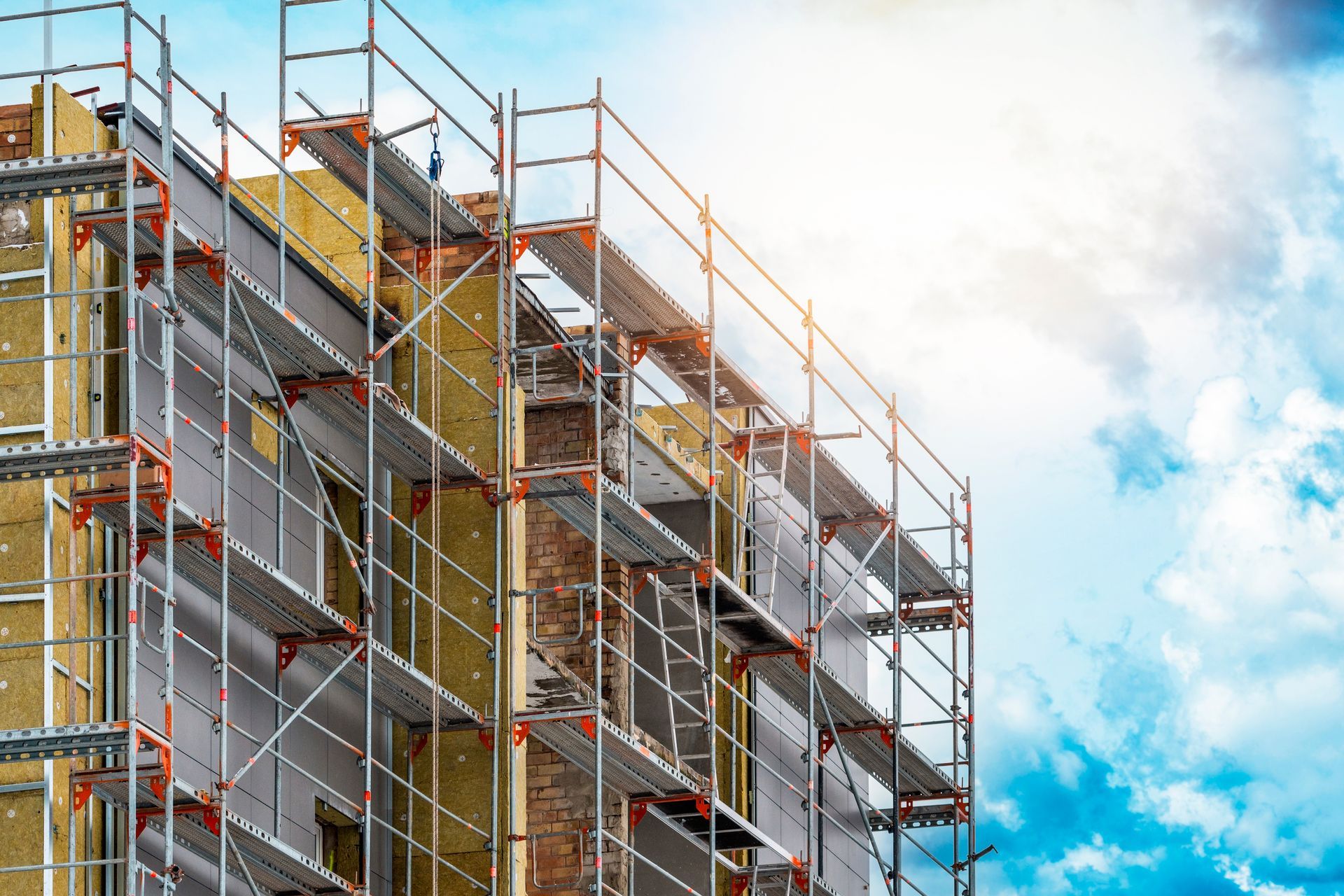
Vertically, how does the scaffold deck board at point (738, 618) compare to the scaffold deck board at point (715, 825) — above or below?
above

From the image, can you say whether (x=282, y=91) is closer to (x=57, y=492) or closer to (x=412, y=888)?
(x=57, y=492)

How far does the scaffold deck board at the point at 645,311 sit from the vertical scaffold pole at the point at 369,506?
1.91 m

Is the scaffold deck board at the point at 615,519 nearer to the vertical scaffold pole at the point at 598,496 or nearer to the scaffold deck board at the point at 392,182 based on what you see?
the vertical scaffold pole at the point at 598,496

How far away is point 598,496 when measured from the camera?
63.8 ft

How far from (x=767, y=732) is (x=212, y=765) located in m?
8.39

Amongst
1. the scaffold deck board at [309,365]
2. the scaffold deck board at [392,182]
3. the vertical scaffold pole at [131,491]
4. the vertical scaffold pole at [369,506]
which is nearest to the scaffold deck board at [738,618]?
the scaffold deck board at [309,365]

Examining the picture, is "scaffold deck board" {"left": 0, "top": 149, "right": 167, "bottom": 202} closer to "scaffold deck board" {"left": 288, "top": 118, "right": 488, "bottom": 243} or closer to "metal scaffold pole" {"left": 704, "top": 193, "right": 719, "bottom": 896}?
"scaffold deck board" {"left": 288, "top": 118, "right": 488, "bottom": 243}

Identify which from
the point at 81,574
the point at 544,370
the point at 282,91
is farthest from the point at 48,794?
the point at 544,370

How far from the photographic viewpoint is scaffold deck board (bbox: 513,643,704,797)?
19.2 metres

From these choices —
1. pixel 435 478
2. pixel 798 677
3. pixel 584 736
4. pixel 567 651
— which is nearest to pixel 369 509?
pixel 435 478

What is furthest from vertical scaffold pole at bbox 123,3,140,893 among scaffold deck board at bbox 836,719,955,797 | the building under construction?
scaffold deck board at bbox 836,719,955,797

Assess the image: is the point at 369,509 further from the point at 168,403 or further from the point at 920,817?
Result: the point at 920,817

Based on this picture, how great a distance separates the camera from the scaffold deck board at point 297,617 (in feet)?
53.8

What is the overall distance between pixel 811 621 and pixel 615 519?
3.50 metres
